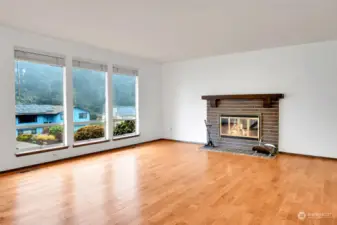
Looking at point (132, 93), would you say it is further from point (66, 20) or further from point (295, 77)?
point (295, 77)

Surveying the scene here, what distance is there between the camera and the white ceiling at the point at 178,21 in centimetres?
305

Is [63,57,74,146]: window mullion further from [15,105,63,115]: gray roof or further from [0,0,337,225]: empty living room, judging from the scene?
[15,105,63,115]: gray roof

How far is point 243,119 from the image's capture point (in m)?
5.85

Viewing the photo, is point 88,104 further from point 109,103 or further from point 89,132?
point 89,132

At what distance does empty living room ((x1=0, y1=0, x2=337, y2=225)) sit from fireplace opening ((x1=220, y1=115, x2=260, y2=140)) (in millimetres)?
27

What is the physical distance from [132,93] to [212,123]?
239cm

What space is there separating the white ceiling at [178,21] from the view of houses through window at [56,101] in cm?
67

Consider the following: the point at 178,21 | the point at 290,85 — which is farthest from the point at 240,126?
the point at 178,21

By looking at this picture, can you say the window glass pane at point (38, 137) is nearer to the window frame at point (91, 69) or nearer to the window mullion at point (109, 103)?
the window frame at point (91, 69)

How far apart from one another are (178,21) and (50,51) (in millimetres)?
2699

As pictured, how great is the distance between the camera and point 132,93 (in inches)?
260

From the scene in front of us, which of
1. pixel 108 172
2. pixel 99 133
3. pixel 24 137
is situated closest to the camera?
pixel 108 172

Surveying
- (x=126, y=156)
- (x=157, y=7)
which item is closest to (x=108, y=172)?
(x=126, y=156)

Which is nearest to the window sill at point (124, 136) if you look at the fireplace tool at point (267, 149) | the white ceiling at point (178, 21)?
the white ceiling at point (178, 21)
